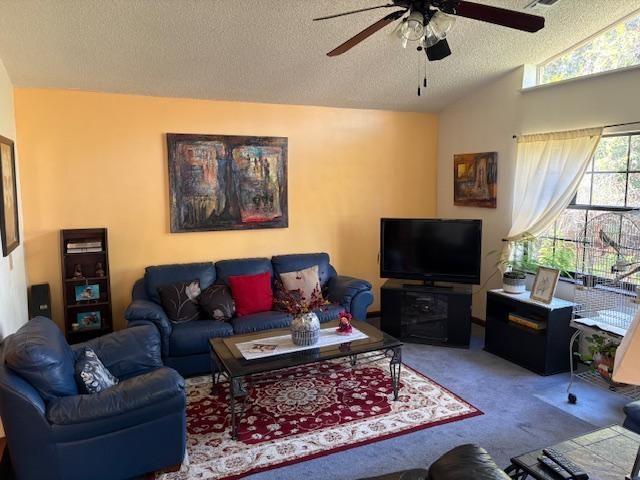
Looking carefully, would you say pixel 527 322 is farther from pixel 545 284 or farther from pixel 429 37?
pixel 429 37

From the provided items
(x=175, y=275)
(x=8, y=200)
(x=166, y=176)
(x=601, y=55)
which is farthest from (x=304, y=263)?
(x=601, y=55)

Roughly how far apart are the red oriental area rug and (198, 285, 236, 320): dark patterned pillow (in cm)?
59

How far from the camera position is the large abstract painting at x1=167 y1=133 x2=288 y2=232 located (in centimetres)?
473

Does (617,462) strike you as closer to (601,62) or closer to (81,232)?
(601,62)

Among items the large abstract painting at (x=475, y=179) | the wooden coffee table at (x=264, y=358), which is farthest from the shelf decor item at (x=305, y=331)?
the large abstract painting at (x=475, y=179)

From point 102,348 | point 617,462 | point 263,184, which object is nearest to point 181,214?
point 263,184

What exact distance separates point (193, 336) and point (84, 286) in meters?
1.23

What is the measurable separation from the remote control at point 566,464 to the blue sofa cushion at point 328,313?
260 cm

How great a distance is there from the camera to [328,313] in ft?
14.8

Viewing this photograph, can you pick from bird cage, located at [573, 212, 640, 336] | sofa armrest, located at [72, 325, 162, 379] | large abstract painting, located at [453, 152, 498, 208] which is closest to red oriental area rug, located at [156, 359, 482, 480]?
sofa armrest, located at [72, 325, 162, 379]

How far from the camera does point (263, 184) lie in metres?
5.07

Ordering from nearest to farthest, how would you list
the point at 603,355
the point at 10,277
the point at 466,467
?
1. the point at 466,467
2. the point at 10,277
3. the point at 603,355

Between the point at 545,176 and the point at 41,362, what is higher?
the point at 545,176

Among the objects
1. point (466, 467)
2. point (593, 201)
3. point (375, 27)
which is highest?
point (375, 27)
